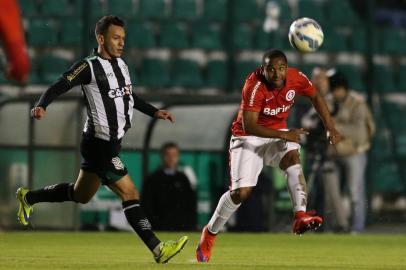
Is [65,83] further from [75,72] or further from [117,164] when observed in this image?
[117,164]

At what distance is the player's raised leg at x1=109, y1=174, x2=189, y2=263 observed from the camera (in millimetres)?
8438

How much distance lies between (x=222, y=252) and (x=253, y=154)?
1435mm

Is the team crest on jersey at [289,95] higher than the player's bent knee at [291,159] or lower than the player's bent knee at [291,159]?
higher

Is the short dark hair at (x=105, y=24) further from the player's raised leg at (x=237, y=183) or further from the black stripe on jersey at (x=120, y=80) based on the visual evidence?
the player's raised leg at (x=237, y=183)

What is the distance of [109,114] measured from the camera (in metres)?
8.80

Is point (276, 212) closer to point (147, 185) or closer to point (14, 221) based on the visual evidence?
point (147, 185)

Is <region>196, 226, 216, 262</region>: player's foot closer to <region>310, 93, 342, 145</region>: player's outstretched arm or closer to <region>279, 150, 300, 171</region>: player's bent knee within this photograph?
<region>279, 150, 300, 171</region>: player's bent knee

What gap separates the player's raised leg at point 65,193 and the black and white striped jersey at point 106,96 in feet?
1.22

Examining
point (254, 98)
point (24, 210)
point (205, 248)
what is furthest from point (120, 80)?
point (24, 210)

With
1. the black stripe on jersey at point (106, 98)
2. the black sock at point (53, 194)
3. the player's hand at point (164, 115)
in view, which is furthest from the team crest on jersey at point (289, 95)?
the black sock at point (53, 194)

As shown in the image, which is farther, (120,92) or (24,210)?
(24,210)

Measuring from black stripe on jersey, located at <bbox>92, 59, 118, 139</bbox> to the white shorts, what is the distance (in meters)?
1.05

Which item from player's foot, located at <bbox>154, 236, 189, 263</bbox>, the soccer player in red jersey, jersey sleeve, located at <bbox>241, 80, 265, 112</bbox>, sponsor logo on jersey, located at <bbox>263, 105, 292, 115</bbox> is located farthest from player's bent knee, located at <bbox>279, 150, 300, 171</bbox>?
player's foot, located at <bbox>154, 236, 189, 263</bbox>

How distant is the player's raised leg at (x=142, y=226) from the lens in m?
8.44
